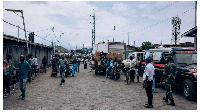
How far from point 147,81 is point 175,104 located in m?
1.65

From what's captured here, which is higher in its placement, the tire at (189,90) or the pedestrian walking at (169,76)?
the pedestrian walking at (169,76)

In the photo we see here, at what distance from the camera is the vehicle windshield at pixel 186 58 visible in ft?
32.5

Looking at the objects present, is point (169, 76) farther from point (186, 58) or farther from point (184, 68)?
point (186, 58)

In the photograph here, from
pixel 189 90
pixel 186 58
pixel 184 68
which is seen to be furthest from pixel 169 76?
pixel 186 58

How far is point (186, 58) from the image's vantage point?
10109 millimetres

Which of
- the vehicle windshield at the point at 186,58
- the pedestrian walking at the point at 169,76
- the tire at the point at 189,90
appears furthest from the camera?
the vehicle windshield at the point at 186,58

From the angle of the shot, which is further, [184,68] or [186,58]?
[186,58]

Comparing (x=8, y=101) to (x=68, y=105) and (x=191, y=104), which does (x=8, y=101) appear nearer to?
(x=68, y=105)

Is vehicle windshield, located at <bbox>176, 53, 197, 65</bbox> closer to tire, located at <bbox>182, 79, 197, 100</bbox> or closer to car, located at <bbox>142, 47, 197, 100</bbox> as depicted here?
car, located at <bbox>142, 47, 197, 100</bbox>

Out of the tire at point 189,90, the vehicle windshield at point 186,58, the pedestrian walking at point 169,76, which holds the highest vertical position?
the vehicle windshield at point 186,58

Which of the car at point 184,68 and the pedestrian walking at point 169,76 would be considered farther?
the car at point 184,68

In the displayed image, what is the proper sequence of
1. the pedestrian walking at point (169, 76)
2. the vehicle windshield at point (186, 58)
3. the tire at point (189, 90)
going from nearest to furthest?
the pedestrian walking at point (169, 76), the tire at point (189, 90), the vehicle windshield at point (186, 58)

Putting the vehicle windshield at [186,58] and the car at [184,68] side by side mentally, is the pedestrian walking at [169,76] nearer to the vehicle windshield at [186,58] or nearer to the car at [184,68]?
the car at [184,68]

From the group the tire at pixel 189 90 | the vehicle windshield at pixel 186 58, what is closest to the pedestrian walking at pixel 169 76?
the tire at pixel 189 90
